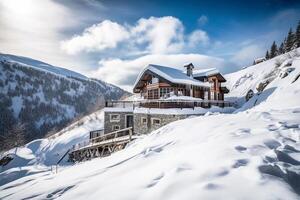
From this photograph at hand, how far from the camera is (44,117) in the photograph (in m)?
147

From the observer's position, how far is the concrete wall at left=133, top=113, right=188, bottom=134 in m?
21.3

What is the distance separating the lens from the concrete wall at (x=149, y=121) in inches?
839

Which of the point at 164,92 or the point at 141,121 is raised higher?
the point at 164,92

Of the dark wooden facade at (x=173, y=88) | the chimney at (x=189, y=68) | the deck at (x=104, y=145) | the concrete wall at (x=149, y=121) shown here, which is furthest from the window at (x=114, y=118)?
the chimney at (x=189, y=68)

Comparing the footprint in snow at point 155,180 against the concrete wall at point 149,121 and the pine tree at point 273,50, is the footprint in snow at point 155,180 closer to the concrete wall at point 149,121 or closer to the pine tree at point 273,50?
the concrete wall at point 149,121

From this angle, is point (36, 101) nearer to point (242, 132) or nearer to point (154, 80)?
point (154, 80)

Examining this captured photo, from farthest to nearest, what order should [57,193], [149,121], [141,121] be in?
[141,121] < [149,121] < [57,193]

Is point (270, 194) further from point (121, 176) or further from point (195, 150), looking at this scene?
point (121, 176)

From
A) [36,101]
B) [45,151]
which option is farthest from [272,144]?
[36,101]

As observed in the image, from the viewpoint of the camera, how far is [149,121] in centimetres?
2319

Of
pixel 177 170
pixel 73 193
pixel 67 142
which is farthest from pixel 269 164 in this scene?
pixel 67 142

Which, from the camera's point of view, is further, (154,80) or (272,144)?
(154,80)

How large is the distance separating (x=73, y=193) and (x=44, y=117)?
161680 millimetres

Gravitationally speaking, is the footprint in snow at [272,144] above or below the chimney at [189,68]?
below
